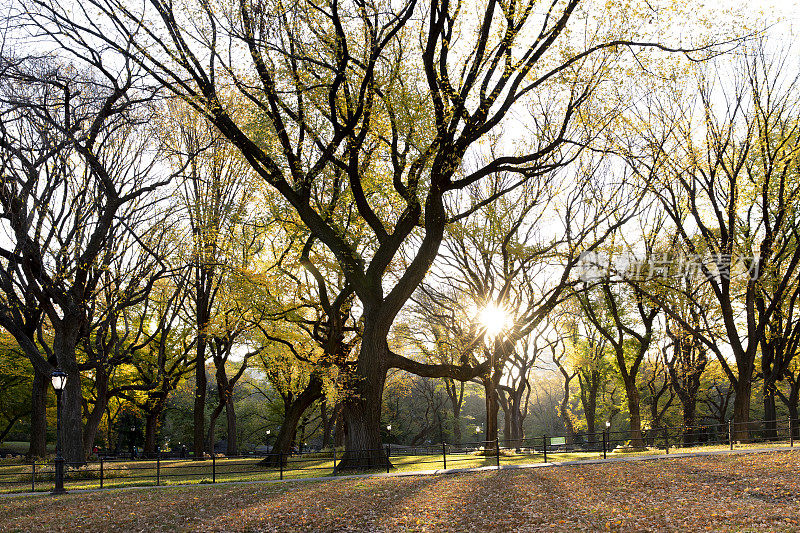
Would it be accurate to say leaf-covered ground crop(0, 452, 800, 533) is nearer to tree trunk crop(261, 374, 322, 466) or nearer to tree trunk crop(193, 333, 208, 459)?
tree trunk crop(261, 374, 322, 466)

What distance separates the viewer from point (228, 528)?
32.6 feet

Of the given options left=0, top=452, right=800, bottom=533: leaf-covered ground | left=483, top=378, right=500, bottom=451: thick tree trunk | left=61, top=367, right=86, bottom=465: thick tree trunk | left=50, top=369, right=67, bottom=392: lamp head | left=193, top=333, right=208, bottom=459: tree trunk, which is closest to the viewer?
left=0, top=452, right=800, bottom=533: leaf-covered ground

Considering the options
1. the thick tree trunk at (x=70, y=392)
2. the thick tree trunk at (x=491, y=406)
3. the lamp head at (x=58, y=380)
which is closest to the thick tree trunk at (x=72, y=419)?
the thick tree trunk at (x=70, y=392)

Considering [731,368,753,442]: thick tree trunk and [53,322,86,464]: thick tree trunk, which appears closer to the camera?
[53,322,86,464]: thick tree trunk

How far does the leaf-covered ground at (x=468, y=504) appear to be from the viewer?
959 centimetres

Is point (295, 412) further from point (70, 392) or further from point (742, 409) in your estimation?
point (742, 409)

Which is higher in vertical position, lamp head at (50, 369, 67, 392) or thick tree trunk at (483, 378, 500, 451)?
lamp head at (50, 369, 67, 392)

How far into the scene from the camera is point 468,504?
38.9ft

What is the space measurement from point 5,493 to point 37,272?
8.30 m

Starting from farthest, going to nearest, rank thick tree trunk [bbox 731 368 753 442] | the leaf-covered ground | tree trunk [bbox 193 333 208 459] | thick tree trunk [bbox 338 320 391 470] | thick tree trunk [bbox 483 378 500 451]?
tree trunk [bbox 193 333 208 459] → thick tree trunk [bbox 483 378 500 451] → thick tree trunk [bbox 731 368 753 442] → thick tree trunk [bbox 338 320 391 470] → the leaf-covered ground

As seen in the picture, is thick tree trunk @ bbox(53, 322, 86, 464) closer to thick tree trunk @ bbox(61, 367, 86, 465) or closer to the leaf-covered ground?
thick tree trunk @ bbox(61, 367, 86, 465)

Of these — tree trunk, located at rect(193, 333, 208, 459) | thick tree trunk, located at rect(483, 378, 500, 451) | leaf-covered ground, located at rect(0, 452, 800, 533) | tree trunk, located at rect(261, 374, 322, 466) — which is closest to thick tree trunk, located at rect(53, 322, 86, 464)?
leaf-covered ground, located at rect(0, 452, 800, 533)

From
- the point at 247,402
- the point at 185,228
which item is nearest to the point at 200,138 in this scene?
the point at 185,228

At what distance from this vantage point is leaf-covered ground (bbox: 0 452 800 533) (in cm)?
959
